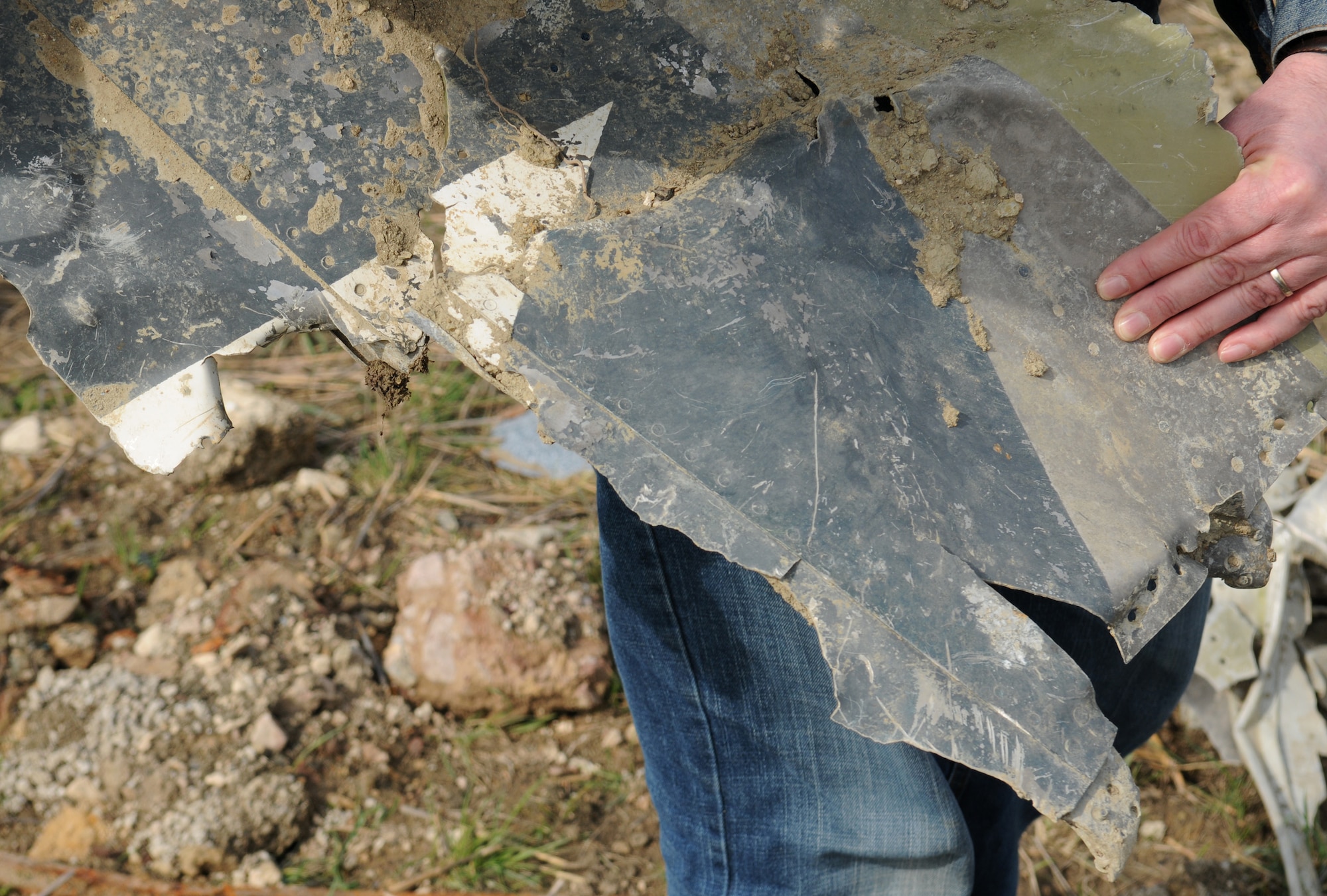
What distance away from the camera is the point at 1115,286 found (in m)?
0.98

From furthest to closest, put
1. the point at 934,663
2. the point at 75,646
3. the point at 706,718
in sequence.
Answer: the point at 75,646 → the point at 706,718 → the point at 934,663

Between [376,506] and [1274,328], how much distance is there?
2.18m

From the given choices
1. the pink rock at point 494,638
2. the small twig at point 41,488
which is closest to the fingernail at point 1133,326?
the pink rock at point 494,638

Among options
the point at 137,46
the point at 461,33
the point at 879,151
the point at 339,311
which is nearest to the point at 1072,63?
the point at 879,151

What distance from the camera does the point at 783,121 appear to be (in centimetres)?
94

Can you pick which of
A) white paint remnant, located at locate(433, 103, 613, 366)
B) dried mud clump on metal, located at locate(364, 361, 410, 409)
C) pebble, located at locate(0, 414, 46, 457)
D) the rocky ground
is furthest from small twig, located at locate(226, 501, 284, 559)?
white paint remnant, located at locate(433, 103, 613, 366)

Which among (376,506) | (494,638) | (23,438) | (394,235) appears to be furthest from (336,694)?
(394,235)

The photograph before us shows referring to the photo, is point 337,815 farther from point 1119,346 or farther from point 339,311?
point 1119,346

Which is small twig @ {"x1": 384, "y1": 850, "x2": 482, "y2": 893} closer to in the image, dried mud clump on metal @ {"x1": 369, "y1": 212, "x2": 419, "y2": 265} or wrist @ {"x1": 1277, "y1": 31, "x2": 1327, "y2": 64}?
dried mud clump on metal @ {"x1": 369, "y1": 212, "x2": 419, "y2": 265}

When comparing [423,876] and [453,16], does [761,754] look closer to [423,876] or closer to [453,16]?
[453,16]

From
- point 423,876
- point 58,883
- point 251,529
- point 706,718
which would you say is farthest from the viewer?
point 251,529

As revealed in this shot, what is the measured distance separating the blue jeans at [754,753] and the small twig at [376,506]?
57.2 inches

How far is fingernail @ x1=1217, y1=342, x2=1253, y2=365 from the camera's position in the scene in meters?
1.01

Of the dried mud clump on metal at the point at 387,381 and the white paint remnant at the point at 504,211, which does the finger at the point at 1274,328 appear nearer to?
the white paint remnant at the point at 504,211
